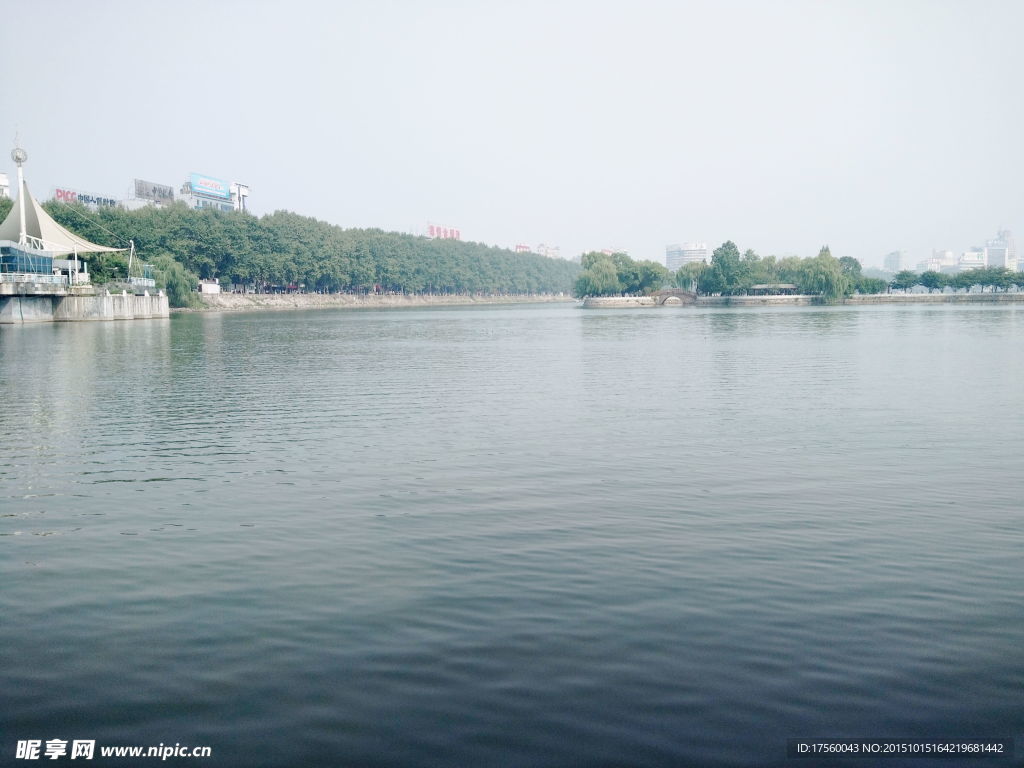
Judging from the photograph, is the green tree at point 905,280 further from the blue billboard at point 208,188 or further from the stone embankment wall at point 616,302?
the blue billboard at point 208,188

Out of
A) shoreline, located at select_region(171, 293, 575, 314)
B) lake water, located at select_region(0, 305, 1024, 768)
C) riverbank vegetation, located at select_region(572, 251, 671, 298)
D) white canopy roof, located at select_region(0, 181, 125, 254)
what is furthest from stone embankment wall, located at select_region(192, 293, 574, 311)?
lake water, located at select_region(0, 305, 1024, 768)

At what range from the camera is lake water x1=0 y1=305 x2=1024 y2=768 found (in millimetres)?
6289

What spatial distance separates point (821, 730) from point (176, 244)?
130 meters

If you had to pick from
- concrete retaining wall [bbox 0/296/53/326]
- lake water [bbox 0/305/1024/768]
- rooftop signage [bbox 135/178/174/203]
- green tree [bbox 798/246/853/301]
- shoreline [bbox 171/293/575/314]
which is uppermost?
rooftop signage [bbox 135/178/174/203]

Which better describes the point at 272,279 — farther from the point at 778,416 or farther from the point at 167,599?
the point at 167,599

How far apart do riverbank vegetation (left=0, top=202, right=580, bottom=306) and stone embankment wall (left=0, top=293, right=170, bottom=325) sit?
28.1 ft

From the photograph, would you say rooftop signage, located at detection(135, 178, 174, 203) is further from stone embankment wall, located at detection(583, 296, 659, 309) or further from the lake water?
the lake water

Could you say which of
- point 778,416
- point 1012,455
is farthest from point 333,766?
point 778,416

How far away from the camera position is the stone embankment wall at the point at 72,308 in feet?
248

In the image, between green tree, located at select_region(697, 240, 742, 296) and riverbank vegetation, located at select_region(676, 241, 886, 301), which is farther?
green tree, located at select_region(697, 240, 742, 296)

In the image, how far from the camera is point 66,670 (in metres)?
7.17

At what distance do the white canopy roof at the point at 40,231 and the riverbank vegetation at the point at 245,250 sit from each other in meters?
7.78

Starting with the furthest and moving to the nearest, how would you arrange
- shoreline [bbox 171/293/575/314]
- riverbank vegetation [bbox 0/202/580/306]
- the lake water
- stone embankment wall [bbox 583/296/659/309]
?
stone embankment wall [bbox 583/296/659/309] → shoreline [bbox 171/293/575/314] → riverbank vegetation [bbox 0/202/580/306] → the lake water

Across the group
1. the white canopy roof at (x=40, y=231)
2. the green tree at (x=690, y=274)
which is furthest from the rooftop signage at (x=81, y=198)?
the green tree at (x=690, y=274)
